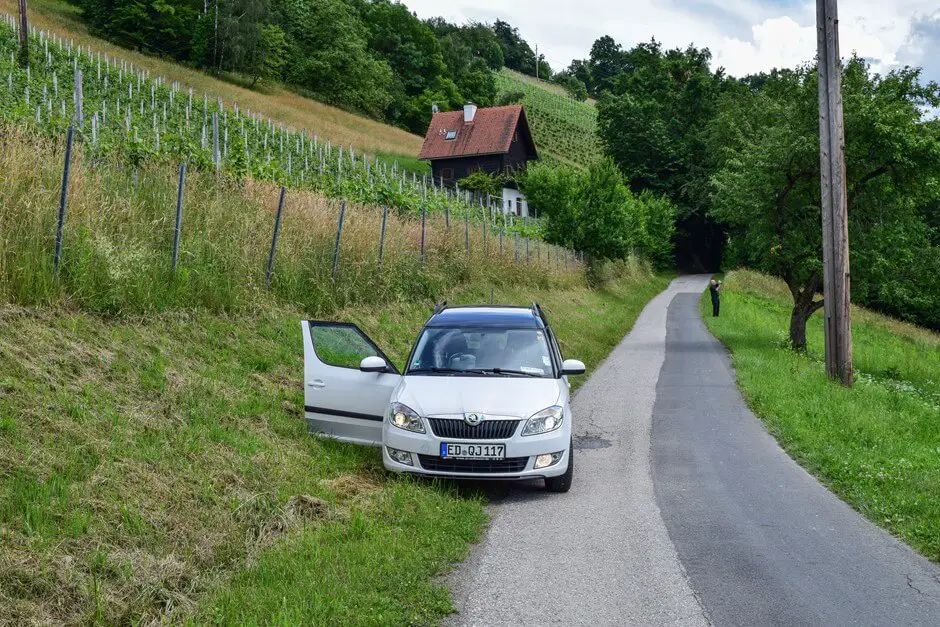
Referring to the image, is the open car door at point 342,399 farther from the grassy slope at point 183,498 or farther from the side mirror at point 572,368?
the side mirror at point 572,368

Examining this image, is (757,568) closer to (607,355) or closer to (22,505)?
(22,505)

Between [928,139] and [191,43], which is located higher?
[191,43]

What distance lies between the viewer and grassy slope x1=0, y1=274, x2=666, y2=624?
470 cm

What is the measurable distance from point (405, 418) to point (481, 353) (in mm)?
1471

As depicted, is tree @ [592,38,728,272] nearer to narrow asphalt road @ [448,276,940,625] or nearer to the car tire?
narrow asphalt road @ [448,276,940,625]

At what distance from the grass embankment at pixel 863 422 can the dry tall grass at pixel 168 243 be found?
7.49 m

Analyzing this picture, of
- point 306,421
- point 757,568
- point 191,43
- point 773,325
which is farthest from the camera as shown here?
point 191,43

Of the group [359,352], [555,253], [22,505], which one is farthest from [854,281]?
[22,505]

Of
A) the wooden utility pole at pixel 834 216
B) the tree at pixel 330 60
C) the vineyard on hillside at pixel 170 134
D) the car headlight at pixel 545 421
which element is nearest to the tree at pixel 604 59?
the tree at pixel 330 60

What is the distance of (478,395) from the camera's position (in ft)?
25.7

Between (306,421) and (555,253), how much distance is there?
28293 millimetres

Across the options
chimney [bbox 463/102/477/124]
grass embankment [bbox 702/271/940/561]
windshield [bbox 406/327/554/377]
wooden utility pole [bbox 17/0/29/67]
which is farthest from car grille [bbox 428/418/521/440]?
chimney [bbox 463/102/477/124]

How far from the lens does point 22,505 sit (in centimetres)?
517

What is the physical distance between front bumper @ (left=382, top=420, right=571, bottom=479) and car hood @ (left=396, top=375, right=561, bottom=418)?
0.81ft
